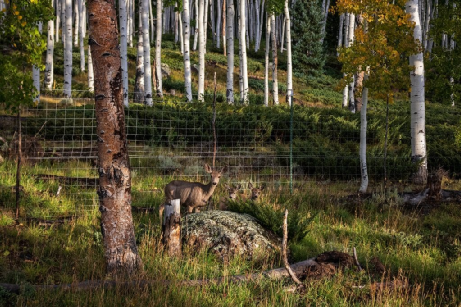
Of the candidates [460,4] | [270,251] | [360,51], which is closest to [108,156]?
[270,251]

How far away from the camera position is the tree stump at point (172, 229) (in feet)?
20.4

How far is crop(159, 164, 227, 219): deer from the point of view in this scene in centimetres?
787

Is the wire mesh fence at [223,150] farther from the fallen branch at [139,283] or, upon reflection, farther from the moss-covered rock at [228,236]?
the fallen branch at [139,283]

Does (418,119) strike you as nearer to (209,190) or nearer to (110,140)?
(209,190)

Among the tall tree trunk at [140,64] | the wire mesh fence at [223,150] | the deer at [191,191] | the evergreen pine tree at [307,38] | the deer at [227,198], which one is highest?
the evergreen pine tree at [307,38]

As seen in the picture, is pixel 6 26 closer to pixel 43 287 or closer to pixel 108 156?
pixel 108 156

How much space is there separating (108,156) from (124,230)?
2.98 ft

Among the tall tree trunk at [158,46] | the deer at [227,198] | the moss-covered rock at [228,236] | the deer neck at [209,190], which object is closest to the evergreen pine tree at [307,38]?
the tall tree trunk at [158,46]

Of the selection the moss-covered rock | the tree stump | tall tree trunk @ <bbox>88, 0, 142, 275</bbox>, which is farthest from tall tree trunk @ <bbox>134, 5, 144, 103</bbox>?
tall tree trunk @ <bbox>88, 0, 142, 275</bbox>

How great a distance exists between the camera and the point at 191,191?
800 centimetres

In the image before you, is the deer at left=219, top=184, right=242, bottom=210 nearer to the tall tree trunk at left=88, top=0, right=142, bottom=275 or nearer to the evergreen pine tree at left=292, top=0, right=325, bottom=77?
the tall tree trunk at left=88, top=0, right=142, bottom=275


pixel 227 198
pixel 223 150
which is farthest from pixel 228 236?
pixel 223 150

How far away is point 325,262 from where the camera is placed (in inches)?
234

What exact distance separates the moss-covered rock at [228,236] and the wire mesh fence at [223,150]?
2.42 m
